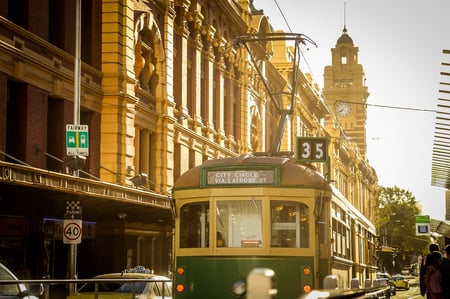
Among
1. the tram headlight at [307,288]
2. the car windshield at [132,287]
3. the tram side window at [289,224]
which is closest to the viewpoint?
the tram headlight at [307,288]

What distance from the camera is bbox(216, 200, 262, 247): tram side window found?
16.6m

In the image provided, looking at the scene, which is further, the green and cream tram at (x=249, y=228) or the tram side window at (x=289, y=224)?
the tram side window at (x=289, y=224)

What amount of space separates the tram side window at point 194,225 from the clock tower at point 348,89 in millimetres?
136694

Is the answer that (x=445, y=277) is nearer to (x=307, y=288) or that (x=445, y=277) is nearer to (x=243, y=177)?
(x=307, y=288)

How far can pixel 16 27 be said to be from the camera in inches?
1008

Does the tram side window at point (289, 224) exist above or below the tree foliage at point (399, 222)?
below

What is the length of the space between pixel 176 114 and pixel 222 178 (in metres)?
23.4

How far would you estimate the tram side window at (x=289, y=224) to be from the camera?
16.8 meters

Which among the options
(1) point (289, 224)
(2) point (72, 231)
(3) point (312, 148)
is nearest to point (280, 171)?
(1) point (289, 224)

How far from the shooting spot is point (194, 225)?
56.5 ft

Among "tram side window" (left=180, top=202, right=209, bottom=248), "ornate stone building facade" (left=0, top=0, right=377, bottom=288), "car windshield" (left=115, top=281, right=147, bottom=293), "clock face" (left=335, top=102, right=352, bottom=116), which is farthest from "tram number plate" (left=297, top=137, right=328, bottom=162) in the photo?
"clock face" (left=335, top=102, right=352, bottom=116)

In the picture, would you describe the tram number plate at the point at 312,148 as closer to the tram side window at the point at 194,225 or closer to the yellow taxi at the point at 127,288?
the yellow taxi at the point at 127,288

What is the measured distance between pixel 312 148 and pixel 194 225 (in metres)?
6.06

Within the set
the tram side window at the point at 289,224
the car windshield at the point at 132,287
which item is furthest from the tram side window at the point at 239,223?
the car windshield at the point at 132,287
